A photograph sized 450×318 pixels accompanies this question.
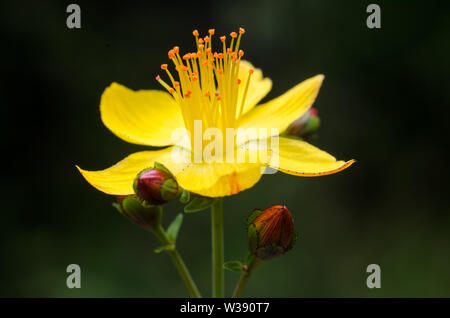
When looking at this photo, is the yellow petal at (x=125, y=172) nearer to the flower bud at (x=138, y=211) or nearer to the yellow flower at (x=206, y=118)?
the yellow flower at (x=206, y=118)

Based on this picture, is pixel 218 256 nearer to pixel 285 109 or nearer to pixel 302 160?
pixel 302 160

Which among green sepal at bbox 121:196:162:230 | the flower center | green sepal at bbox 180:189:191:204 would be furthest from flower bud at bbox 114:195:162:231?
the flower center

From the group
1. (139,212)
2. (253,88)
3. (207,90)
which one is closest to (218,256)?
(139,212)
